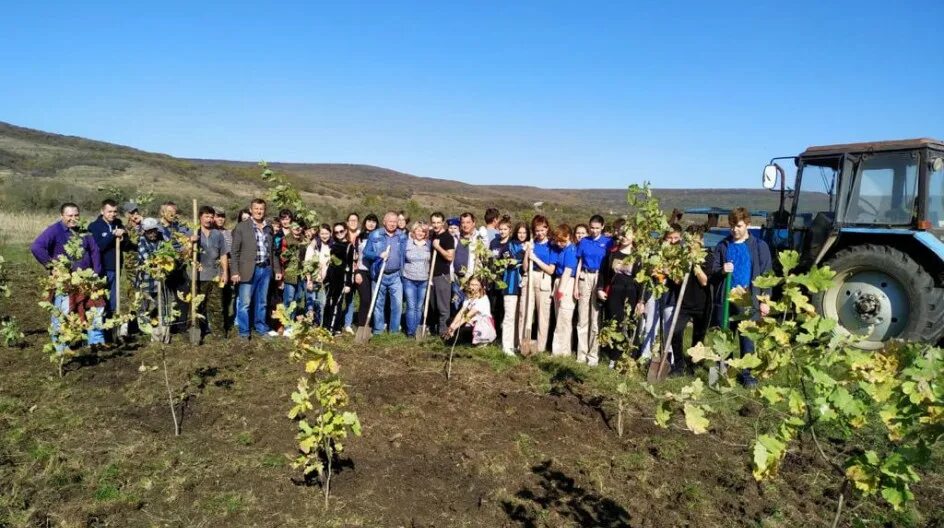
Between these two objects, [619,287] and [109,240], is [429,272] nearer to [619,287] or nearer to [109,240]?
[619,287]

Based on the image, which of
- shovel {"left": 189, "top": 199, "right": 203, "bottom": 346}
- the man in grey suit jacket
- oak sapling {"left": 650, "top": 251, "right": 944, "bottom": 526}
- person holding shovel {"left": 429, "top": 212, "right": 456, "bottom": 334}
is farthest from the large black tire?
shovel {"left": 189, "top": 199, "right": 203, "bottom": 346}

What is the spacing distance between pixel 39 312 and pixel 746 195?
7671cm

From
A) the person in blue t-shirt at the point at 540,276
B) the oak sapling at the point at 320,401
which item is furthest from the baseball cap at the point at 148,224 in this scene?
the person in blue t-shirt at the point at 540,276

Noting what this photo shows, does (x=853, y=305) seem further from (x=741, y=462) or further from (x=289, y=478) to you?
(x=289, y=478)

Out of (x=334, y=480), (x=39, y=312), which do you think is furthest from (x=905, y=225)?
(x=39, y=312)

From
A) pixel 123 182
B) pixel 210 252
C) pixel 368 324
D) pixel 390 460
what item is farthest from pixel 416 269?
pixel 123 182

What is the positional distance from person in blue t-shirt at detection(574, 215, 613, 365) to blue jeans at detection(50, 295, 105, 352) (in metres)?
5.17

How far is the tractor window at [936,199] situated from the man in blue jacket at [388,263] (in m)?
6.69

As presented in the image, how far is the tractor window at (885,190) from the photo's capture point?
24.6ft

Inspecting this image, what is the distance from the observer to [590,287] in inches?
290

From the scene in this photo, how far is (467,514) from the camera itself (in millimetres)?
3857

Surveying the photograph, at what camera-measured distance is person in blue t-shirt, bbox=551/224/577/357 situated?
7367 mm

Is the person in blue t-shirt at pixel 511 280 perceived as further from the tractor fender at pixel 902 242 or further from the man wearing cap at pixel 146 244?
the man wearing cap at pixel 146 244

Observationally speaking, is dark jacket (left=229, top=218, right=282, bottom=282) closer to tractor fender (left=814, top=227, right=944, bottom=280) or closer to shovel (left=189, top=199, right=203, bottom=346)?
shovel (left=189, top=199, right=203, bottom=346)
